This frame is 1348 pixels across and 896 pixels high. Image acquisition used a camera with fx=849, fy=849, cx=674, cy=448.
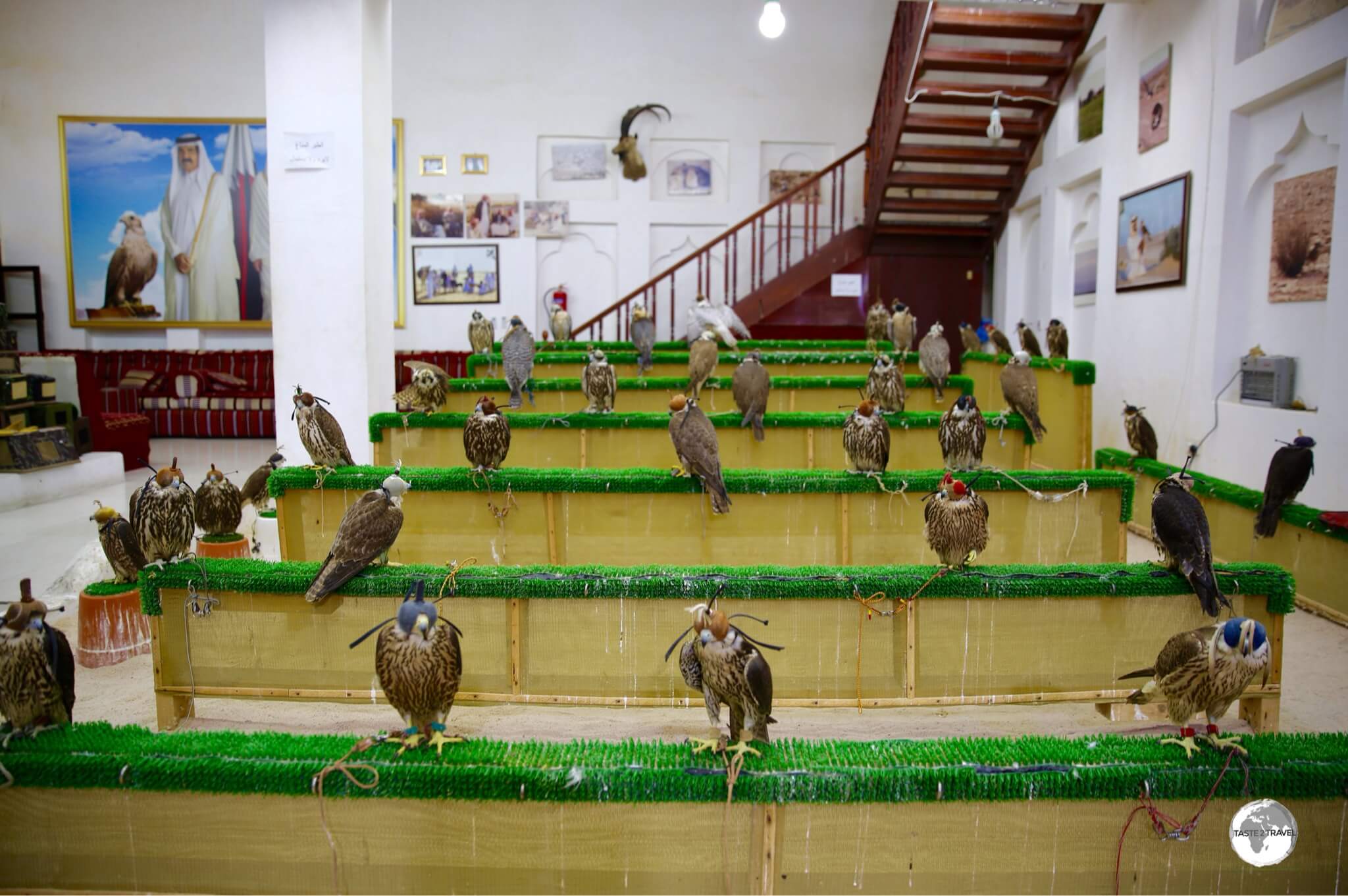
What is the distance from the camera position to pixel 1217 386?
A: 6148 millimetres

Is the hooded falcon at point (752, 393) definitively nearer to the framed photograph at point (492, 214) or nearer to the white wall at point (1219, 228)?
the white wall at point (1219, 228)

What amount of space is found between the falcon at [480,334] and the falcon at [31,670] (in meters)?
6.24

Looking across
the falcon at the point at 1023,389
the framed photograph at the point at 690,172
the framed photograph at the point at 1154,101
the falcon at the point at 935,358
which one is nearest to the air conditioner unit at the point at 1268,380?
the falcon at the point at 1023,389

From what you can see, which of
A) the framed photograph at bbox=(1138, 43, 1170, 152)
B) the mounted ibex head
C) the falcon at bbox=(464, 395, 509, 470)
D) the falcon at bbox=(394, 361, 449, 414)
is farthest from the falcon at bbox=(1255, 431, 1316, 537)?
the mounted ibex head

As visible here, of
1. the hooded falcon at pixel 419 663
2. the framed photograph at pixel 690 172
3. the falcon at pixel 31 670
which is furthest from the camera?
the framed photograph at pixel 690 172

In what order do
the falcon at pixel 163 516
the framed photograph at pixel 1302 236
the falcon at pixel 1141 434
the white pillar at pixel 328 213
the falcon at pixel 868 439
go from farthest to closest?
the falcon at pixel 1141 434 < the white pillar at pixel 328 213 < the framed photograph at pixel 1302 236 < the falcon at pixel 868 439 < the falcon at pixel 163 516

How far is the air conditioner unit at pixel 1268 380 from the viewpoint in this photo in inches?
214

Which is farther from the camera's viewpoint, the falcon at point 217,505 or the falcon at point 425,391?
the falcon at point 425,391

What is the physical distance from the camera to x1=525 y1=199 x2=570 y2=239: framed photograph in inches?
444

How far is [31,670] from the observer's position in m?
2.04

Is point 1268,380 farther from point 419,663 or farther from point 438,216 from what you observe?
point 438,216

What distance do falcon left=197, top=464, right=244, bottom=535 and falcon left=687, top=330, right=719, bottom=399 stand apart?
2831 millimetres

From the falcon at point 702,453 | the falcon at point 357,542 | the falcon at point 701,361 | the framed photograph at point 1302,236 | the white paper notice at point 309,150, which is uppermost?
the white paper notice at point 309,150

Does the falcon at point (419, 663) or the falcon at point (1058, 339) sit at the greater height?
the falcon at point (1058, 339)
